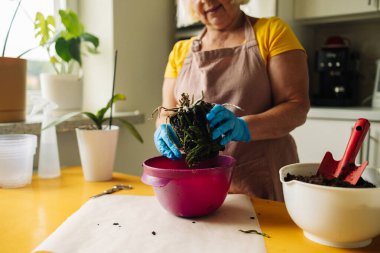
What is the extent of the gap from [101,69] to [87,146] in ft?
2.40

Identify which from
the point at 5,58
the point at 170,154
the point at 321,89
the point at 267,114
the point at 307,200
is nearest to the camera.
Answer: the point at 307,200

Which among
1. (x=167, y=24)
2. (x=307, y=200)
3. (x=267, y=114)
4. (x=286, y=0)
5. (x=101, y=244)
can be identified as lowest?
(x=101, y=244)

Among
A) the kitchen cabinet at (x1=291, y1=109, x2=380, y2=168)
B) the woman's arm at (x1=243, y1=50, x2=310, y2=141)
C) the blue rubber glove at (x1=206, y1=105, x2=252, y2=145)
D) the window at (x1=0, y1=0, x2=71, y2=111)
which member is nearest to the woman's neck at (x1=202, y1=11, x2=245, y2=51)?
the woman's arm at (x1=243, y1=50, x2=310, y2=141)

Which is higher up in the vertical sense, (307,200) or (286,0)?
(286,0)

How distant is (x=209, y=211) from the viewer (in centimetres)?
77

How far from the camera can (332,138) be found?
194 centimetres

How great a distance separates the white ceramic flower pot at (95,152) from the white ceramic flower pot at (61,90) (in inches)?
20.2

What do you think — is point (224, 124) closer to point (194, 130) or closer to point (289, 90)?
point (194, 130)

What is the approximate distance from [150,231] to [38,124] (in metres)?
0.83

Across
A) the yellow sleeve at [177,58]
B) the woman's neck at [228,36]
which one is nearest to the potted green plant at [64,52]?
the yellow sleeve at [177,58]

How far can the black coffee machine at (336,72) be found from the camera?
6.91 feet

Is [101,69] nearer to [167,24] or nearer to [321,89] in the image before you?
[167,24]

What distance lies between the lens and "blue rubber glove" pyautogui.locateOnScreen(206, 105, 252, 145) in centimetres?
80

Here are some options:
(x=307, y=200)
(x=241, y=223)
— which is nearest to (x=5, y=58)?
(x=241, y=223)
